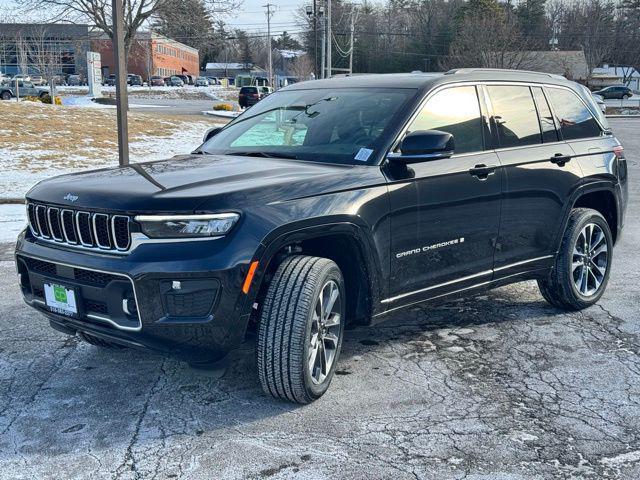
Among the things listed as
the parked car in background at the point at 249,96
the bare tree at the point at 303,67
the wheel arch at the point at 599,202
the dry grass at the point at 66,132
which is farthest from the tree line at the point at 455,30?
the wheel arch at the point at 599,202

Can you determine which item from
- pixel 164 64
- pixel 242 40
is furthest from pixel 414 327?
pixel 242 40

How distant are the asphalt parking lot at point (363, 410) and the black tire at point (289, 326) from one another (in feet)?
0.56

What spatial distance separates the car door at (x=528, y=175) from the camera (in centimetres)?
493

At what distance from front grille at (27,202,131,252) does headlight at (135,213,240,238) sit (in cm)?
12

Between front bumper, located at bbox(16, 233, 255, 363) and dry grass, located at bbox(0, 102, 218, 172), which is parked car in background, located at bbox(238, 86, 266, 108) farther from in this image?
front bumper, located at bbox(16, 233, 255, 363)

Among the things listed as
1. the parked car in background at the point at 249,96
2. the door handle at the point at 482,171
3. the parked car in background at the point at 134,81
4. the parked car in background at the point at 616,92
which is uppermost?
the parked car in background at the point at 134,81

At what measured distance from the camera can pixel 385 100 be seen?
15.1 feet

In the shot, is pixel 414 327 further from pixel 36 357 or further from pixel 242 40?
pixel 242 40

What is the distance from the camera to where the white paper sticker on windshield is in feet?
13.8

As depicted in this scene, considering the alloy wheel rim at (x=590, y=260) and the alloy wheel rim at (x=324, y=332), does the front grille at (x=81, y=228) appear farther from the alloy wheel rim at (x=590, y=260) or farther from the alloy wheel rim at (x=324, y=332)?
the alloy wheel rim at (x=590, y=260)

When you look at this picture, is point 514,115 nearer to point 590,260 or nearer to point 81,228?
point 590,260

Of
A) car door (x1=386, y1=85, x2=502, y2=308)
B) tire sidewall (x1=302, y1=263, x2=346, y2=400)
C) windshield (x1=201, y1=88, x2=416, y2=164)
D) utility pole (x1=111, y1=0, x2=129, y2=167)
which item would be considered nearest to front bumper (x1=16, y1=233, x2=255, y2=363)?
tire sidewall (x1=302, y1=263, x2=346, y2=400)

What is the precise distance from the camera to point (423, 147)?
13.4 feet

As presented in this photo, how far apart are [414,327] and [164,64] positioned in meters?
104
